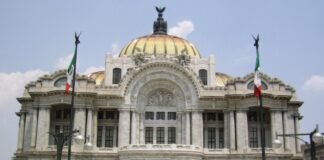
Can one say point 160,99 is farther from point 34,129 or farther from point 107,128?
point 34,129

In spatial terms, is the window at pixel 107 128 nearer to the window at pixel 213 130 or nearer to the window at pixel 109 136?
the window at pixel 109 136

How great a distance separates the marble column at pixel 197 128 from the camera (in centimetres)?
5862

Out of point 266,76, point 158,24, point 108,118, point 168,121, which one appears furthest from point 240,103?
point 158,24

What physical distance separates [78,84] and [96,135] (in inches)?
286

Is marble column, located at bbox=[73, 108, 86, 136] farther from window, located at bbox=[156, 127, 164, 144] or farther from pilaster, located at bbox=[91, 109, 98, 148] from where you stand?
window, located at bbox=[156, 127, 164, 144]

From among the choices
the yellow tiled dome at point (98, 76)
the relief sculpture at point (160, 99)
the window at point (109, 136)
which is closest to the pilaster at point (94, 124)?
the window at point (109, 136)

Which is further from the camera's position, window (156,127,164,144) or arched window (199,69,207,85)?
arched window (199,69,207,85)

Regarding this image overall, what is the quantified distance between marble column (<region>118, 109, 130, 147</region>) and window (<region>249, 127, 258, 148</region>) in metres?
16.7

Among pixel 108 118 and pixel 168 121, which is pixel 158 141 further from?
pixel 108 118

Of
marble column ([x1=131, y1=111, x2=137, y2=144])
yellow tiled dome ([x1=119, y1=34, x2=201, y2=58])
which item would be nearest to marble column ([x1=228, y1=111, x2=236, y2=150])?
marble column ([x1=131, y1=111, x2=137, y2=144])

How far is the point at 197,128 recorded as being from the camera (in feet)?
194

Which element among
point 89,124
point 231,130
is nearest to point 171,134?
point 231,130

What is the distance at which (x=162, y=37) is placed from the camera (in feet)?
237

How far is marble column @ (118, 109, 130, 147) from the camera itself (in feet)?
190
